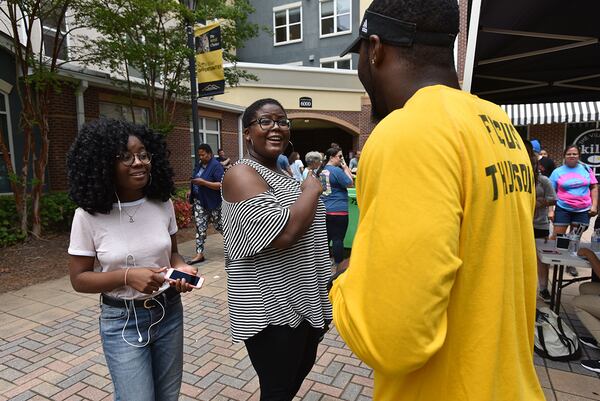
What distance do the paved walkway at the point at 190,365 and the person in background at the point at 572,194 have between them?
6.45 feet

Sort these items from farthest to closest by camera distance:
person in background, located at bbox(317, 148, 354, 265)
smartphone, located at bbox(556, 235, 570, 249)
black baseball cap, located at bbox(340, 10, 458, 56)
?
person in background, located at bbox(317, 148, 354, 265) → smartphone, located at bbox(556, 235, 570, 249) → black baseball cap, located at bbox(340, 10, 458, 56)

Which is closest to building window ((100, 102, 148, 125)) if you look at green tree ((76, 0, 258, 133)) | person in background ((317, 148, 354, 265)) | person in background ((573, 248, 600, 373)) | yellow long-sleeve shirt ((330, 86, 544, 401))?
green tree ((76, 0, 258, 133))

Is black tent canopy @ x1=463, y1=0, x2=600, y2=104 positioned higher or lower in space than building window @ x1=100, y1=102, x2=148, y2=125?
lower

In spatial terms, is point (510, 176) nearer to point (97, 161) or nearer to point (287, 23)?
point (97, 161)

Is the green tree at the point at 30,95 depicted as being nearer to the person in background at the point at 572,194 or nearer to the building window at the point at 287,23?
the person in background at the point at 572,194

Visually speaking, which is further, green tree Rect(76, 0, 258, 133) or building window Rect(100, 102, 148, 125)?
building window Rect(100, 102, 148, 125)

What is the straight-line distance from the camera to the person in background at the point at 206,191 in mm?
6090

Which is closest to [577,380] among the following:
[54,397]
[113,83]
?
[54,397]

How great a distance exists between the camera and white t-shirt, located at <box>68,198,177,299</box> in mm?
1747

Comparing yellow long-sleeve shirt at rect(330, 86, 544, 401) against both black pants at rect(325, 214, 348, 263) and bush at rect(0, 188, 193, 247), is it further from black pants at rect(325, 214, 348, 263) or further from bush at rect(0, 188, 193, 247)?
bush at rect(0, 188, 193, 247)

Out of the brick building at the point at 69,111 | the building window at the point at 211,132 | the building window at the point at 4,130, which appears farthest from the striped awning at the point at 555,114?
the building window at the point at 4,130

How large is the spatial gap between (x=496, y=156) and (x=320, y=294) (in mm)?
1315

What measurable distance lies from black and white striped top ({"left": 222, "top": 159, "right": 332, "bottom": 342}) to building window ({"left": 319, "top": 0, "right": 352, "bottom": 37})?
71.5 ft

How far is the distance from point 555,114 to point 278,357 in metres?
14.6
